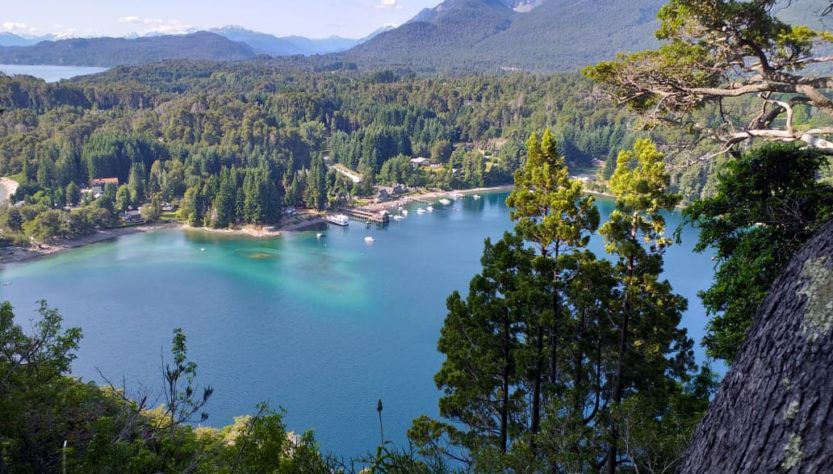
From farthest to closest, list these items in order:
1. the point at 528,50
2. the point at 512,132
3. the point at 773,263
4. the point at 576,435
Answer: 1. the point at 528,50
2. the point at 512,132
3. the point at 576,435
4. the point at 773,263

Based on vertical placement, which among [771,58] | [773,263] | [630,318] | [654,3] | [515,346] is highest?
[654,3]

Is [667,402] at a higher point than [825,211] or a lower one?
lower

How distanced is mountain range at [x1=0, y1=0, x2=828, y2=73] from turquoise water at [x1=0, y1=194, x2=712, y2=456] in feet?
330

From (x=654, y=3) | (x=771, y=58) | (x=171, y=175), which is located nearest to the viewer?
(x=771, y=58)

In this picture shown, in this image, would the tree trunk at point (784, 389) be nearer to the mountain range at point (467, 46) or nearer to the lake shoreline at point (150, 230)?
the lake shoreline at point (150, 230)

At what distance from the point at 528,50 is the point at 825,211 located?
169120mm

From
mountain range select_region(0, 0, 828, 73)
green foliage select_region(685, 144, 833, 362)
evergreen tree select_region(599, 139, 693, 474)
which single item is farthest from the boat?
mountain range select_region(0, 0, 828, 73)

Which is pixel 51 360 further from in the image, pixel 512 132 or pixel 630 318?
pixel 512 132

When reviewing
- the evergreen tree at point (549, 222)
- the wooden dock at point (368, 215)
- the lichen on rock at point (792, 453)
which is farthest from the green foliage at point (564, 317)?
the wooden dock at point (368, 215)

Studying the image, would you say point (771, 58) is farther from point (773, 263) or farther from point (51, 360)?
point (51, 360)

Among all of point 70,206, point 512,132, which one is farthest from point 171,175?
point 512,132

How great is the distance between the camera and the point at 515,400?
6227mm

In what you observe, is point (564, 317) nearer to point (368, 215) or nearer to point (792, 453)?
point (792, 453)

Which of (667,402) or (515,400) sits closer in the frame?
(667,402)
